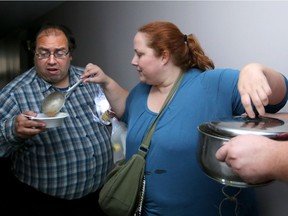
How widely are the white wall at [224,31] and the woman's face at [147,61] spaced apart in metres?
0.31

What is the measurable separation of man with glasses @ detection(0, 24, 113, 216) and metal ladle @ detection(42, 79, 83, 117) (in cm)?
6

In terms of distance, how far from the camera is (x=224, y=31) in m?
1.13

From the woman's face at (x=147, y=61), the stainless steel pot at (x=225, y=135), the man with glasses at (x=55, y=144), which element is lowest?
the man with glasses at (x=55, y=144)

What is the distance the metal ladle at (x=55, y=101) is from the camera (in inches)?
46.3

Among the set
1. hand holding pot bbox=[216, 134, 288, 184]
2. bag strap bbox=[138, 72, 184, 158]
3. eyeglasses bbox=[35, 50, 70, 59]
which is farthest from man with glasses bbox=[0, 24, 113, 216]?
hand holding pot bbox=[216, 134, 288, 184]

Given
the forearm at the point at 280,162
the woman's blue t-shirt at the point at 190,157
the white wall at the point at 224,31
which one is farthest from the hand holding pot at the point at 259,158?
the white wall at the point at 224,31

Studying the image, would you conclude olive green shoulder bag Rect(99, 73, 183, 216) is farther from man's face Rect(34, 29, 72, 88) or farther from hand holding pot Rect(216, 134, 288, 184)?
man's face Rect(34, 29, 72, 88)

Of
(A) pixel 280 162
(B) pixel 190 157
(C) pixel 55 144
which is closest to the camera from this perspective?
(A) pixel 280 162

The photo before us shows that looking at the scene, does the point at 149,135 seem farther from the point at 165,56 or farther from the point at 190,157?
the point at 165,56

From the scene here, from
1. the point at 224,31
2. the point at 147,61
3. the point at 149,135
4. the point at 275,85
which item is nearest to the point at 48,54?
the point at 147,61

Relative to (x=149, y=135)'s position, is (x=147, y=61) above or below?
above

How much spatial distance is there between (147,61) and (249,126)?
1.71 ft

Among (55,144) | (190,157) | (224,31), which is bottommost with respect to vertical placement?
(55,144)

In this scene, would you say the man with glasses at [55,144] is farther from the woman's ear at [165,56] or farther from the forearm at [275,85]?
the forearm at [275,85]
